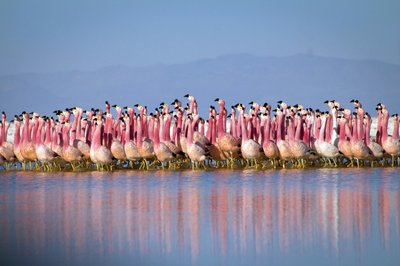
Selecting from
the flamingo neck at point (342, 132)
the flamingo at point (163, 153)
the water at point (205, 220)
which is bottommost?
the water at point (205, 220)

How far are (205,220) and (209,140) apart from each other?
1025cm

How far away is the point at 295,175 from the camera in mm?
21484

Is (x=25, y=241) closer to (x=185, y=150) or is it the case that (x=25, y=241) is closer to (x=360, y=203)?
(x=360, y=203)

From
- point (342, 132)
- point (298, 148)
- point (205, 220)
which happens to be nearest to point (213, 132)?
point (298, 148)

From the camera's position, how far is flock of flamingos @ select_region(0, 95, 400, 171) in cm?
2358

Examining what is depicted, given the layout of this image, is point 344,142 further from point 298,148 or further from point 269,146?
point 269,146

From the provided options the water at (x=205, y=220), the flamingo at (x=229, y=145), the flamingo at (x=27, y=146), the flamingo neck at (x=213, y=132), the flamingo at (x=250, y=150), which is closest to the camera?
the water at (x=205, y=220)

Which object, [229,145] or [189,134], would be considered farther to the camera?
[229,145]

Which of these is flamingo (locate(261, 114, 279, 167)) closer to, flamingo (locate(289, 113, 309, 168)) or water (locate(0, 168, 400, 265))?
flamingo (locate(289, 113, 309, 168))

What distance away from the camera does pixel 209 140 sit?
24656 millimetres

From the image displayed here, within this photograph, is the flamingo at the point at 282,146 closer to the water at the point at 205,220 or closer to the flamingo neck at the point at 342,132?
the flamingo neck at the point at 342,132

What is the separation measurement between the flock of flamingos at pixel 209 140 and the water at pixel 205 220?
2081 mm

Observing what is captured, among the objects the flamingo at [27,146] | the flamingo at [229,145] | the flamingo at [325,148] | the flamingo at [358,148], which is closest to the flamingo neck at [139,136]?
the flamingo at [229,145]

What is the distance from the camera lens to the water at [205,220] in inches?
468
